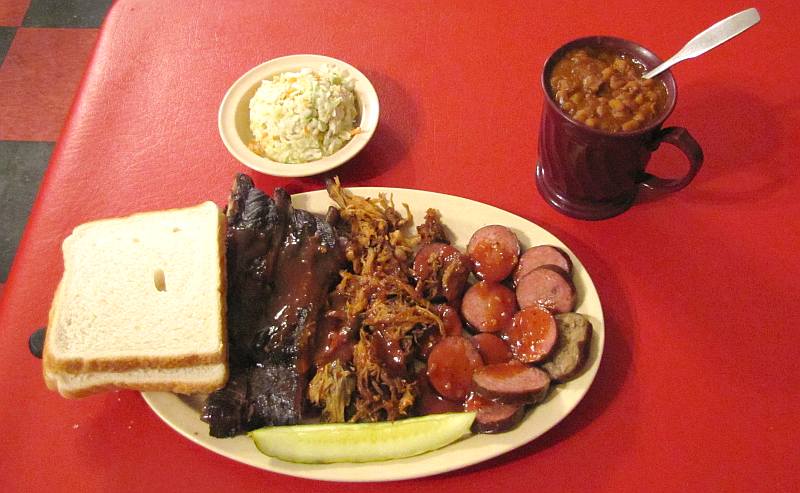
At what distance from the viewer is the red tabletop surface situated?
177cm

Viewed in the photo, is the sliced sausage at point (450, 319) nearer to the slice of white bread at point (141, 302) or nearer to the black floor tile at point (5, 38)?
the slice of white bread at point (141, 302)

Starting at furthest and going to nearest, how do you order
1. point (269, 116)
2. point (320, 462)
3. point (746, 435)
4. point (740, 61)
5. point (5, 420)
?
point (740, 61) < point (269, 116) < point (5, 420) < point (746, 435) < point (320, 462)

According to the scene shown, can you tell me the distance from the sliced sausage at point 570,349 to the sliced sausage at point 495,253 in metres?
0.26

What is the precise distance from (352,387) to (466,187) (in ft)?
3.13

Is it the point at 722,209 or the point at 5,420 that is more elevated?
the point at 722,209

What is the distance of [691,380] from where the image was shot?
1874 mm

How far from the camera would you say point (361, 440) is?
5.41 ft

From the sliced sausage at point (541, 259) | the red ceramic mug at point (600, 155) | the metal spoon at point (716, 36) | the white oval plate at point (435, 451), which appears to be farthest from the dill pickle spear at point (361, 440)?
the metal spoon at point (716, 36)

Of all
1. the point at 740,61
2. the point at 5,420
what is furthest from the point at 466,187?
the point at 5,420

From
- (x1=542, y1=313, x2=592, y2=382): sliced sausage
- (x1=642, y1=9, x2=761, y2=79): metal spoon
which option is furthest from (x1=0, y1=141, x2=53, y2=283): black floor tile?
(x1=642, y1=9, x2=761, y2=79): metal spoon

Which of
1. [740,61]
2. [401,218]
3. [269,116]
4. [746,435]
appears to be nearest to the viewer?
[746,435]

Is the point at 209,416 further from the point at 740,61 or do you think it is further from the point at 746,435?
the point at 740,61

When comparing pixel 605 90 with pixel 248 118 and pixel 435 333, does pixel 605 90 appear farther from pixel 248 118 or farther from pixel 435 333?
pixel 248 118

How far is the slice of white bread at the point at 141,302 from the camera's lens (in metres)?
1.78
